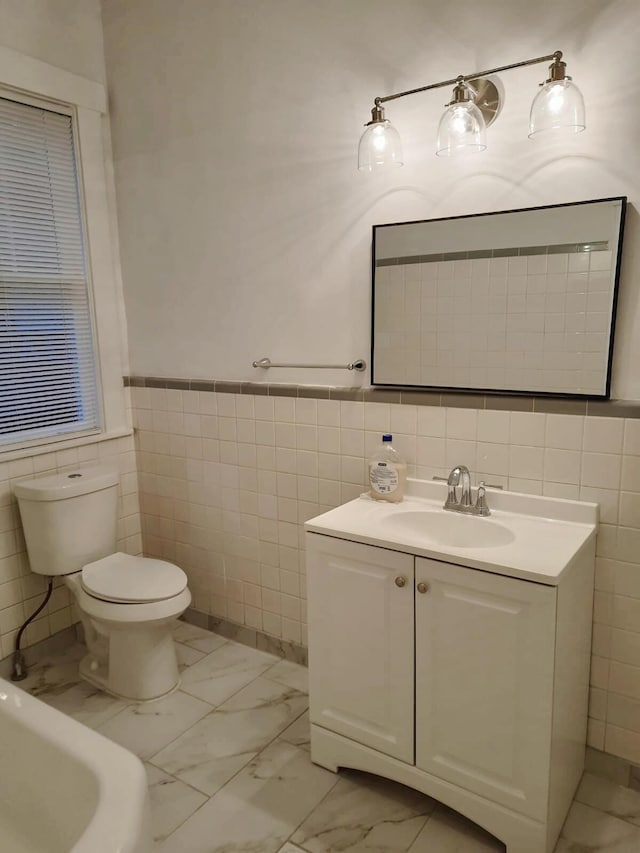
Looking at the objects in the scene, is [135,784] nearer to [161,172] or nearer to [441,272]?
[441,272]

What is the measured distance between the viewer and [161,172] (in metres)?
2.63

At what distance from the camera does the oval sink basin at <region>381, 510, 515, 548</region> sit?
1855 millimetres

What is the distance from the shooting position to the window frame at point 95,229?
2.46m

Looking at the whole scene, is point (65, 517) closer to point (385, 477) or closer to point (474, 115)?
point (385, 477)

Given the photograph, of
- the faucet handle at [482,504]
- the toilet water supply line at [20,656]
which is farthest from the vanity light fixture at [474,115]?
the toilet water supply line at [20,656]

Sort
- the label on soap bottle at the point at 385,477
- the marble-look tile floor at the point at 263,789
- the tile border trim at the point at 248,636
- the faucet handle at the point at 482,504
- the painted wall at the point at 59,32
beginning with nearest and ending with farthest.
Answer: the marble-look tile floor at the point at 263,789 < the faucet handle at the point at 482,504 < the label on soap bottle at the point at 385,477 < the painted wall at the point at 59,32 < the tile border trim at the point at 248,636

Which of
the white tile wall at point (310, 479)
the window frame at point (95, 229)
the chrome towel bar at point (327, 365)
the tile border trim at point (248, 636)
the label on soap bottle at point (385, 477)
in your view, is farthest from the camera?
the tile border trim at point (248, 636)

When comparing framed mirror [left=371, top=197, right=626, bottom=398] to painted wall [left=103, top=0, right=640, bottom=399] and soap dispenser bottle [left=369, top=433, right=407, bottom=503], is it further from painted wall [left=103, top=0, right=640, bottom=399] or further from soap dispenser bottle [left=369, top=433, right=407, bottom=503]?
soap dispenser bottle [left=369, top=433, right=407, bottom=503]

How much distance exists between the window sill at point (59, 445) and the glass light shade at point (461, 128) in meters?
1.91

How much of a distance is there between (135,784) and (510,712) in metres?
0.92

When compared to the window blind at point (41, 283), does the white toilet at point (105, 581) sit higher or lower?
lower

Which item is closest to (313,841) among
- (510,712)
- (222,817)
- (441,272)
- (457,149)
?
(222,817)

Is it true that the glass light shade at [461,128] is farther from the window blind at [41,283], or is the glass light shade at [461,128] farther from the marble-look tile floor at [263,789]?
the marble-look tile floor at [263,789]

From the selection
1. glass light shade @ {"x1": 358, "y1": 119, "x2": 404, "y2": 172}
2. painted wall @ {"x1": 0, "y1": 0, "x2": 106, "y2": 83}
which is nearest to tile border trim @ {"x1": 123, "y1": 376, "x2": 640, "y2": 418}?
glass light shade @ {"x1": 358, "y1": 119, "x2": 404, "y2": 172}
